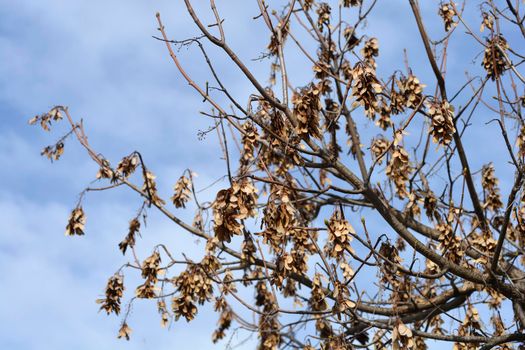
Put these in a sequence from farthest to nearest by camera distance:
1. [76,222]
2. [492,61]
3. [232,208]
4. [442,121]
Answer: [76,222], [492,61], [442,121], [232,208]

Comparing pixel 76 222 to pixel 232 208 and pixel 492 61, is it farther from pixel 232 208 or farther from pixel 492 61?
pixel 492 61

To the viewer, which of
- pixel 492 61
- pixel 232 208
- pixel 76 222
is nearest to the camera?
pixel 232 208

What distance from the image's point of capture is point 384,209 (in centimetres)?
454

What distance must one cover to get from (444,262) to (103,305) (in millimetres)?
3240

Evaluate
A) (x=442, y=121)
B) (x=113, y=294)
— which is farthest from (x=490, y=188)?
(x=113, y=294)

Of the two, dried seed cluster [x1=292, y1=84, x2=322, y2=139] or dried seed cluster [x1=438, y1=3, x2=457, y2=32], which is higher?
dried seed cluster [x1=438, y1=3, x2=457, y2=32]

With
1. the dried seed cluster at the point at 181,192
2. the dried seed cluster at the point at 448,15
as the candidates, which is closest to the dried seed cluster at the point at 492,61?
the dried seed cluster at the point at 448,15

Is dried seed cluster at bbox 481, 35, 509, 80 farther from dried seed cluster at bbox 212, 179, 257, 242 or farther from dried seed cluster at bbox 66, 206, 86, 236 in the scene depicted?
dried seed cluster at bbox 66, 206, 86, 236

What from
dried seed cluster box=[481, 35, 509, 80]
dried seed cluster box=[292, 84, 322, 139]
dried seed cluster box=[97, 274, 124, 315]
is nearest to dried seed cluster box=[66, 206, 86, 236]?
dried seed cluster box=[97, 274, 124, 315]

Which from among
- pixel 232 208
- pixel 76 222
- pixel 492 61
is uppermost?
pixel 492 61

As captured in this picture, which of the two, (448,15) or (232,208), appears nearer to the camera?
(232,208)

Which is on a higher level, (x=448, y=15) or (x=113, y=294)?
(x=448, y=15)

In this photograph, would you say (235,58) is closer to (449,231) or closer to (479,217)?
(449,231)

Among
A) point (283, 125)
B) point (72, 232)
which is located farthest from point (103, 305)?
point (283, 125)
